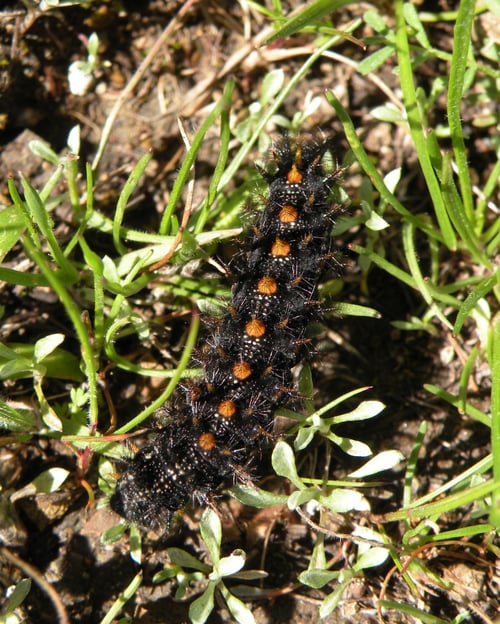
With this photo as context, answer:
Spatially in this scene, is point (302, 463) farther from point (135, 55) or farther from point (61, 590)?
point (135, 55)

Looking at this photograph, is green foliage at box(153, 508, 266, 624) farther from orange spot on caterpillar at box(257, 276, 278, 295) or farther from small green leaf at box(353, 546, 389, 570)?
orange spot on caterpillar at box(257, 276, 278, 295)

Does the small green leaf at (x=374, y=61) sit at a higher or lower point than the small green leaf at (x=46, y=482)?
higher

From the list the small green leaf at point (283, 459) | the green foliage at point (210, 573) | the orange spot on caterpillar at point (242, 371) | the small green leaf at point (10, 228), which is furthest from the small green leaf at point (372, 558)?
the small green leaf at point (10, 228)

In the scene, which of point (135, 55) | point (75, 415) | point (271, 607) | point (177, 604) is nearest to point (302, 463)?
point (271, 607)

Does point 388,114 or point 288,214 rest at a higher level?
point 388,114

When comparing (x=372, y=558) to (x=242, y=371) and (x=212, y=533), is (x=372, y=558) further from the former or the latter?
(x=242, y=371)

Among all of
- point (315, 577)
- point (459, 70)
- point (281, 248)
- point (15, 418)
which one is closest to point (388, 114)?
point (459, 70)

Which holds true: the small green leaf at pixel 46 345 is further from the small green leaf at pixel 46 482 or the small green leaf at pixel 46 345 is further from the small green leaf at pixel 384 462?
the small green leaf at pixel 384 462
